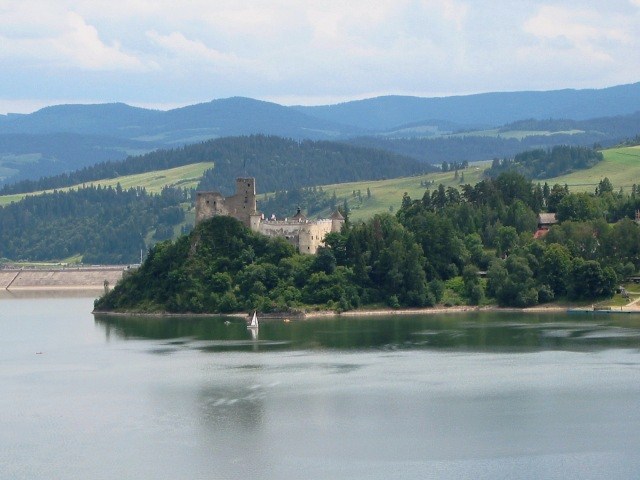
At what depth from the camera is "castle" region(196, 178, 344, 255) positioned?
106 m

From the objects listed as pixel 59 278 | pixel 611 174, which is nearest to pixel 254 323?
pixel 59 278

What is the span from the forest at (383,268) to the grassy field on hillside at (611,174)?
60511 millimetres

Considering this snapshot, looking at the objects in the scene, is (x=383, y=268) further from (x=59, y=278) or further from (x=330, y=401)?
(x=59, y=278)

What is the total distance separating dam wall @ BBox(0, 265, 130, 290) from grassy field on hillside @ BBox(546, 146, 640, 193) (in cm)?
5324

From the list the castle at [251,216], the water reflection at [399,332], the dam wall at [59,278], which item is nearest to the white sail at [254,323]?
the water reflection at [399,332]

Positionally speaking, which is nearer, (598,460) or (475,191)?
(598,460)

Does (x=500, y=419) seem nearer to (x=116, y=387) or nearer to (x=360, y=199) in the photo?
(x=116, y=387)

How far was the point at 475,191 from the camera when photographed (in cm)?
12100

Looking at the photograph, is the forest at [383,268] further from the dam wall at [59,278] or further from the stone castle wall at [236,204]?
the dam wall at [59,278]

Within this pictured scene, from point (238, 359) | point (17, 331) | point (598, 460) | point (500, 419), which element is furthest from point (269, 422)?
point (17, 331)

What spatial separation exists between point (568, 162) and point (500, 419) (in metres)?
144

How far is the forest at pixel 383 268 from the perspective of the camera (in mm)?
100750

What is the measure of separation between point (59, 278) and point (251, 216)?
212 feet

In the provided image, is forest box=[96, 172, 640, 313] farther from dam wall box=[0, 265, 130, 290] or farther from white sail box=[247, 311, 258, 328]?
dam wall box=[0, 265, 130, 290]
